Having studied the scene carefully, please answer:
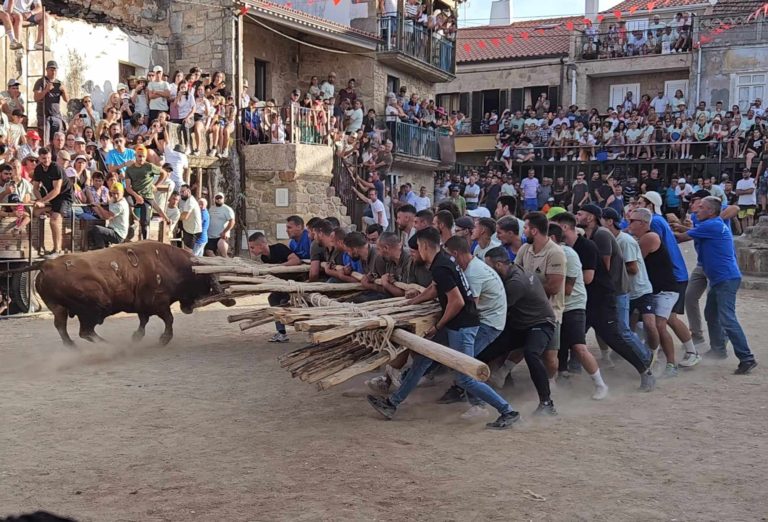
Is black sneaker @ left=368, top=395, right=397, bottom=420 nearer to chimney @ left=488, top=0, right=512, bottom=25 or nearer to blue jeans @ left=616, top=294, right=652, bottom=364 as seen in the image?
blue jeans @ left=616, top=294, right=652, bottom=364


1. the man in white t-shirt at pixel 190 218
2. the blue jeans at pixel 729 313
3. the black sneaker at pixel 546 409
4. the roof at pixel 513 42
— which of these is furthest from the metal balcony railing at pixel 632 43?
the black sneaker at pixel 546 409

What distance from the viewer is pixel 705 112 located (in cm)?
2683

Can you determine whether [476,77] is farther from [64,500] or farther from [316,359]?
[64,500]

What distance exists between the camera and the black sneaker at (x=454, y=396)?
767 cm

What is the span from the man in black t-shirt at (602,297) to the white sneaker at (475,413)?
176 cm

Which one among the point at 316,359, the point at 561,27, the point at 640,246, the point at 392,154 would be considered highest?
the point at 561,27

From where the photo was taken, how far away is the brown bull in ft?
30.4

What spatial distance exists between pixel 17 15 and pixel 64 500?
12534 mm

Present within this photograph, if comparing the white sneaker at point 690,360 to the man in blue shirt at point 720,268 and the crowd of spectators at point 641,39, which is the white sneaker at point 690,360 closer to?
the man in blue shirt at point 720,268

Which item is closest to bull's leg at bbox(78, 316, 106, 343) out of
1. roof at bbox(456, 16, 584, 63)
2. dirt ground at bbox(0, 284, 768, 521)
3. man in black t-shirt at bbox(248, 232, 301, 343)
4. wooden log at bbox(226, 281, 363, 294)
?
dirt ground at bbox(0, 284, 768, 521)

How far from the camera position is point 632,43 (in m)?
34.0

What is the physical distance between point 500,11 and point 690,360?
34.9 m

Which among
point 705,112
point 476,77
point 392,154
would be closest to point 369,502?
point 392,154

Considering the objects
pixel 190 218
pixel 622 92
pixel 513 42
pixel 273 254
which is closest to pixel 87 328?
pixel 273 254
